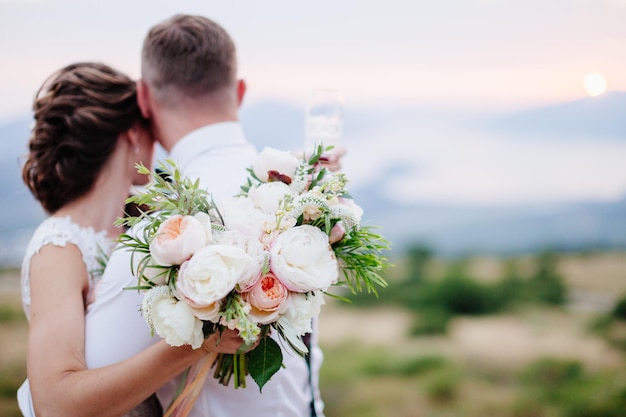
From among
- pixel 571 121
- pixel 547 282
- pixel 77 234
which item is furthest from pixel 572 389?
pixel 77 234

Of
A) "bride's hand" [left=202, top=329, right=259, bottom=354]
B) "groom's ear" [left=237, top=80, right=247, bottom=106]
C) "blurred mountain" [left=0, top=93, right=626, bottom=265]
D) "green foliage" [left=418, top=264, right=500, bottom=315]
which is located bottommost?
"green foliage" [left=418, top=264, right=500, bottom=315]

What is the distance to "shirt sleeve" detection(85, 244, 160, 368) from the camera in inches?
61.3

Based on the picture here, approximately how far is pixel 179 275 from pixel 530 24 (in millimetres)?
4836

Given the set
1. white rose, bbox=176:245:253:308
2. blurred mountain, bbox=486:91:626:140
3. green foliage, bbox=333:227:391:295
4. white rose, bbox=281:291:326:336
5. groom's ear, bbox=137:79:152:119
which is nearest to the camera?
white rose, bbox=176:245:253:308

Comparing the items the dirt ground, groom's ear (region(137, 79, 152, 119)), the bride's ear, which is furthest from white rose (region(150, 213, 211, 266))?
the dirt ground

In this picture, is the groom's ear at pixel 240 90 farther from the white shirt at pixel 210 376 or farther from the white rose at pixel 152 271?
the white rose at pixel 152 271

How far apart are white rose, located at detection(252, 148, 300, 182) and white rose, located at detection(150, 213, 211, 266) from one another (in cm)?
28

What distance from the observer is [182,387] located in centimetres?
154

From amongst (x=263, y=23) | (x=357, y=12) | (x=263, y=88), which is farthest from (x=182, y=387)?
(x=357, y=12)

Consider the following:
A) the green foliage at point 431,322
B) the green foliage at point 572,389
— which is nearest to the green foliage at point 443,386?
the green foliage at point 431,322

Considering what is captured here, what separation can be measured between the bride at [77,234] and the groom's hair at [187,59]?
0.24 metres

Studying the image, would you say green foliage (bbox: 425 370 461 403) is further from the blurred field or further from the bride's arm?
the bride's arm

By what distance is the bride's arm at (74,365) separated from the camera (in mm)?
1427

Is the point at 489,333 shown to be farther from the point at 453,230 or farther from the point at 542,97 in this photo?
the point at 542,97
